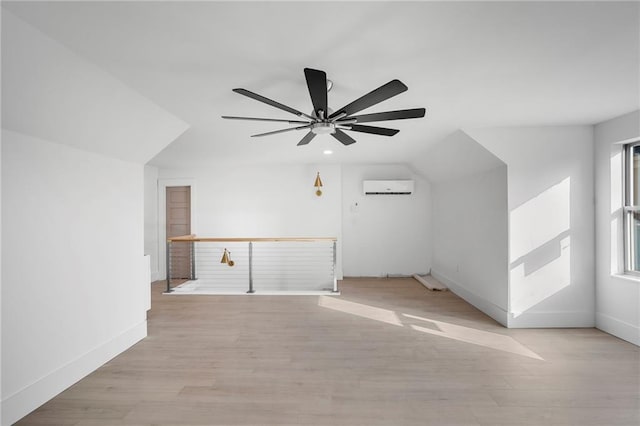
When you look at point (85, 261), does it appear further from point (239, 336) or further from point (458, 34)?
point (458, 34)

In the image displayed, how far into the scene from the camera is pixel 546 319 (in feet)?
12.4

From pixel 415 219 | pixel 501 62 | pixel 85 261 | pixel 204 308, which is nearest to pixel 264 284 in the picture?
pixel 204 308

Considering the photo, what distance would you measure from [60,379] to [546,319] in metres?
5.18

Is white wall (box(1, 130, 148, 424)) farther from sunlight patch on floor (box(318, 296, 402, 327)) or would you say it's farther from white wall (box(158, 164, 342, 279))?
white wall (box(158, 164, 342, 279))

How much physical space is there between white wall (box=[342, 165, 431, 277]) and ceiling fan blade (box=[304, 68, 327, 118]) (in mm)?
4474

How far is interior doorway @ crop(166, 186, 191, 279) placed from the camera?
6.79 m

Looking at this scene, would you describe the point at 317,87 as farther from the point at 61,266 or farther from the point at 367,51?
the point at 61,266

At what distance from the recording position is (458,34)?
1.82 m

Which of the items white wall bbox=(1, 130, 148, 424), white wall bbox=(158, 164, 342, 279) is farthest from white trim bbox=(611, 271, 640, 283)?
white wall bbox=(1, 130, 148, 424)

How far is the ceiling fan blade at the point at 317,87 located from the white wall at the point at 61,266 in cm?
217

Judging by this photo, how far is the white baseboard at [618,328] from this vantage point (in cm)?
327

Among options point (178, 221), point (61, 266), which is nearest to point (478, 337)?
point (61, 266)

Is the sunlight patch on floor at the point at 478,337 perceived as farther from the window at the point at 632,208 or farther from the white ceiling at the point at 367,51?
the white ceiling at the point at 367,51

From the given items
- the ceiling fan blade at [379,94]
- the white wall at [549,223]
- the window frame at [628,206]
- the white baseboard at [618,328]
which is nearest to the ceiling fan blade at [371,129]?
the ceiling fan blade at [379,94]
